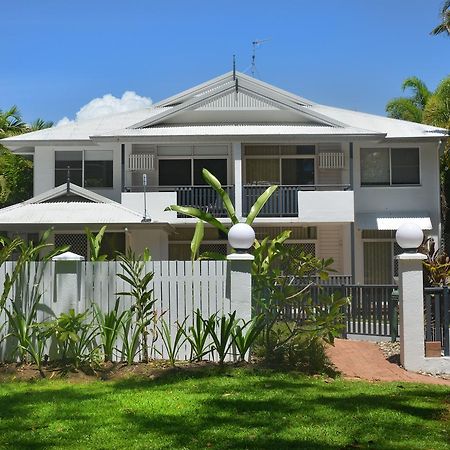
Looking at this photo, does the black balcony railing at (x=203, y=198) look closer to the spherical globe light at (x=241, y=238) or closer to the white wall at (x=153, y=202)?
the white wall at (x=153, y=202)

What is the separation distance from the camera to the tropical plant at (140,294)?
9.88 meters

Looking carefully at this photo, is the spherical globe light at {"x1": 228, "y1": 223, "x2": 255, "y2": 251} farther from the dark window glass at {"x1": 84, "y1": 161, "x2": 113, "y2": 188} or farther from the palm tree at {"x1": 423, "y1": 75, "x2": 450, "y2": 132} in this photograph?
the palm tree at {"x1": 423, "y1": 75, "x2": 450, "y2": 132}

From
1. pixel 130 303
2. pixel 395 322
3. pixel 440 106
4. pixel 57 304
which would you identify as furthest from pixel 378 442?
pixel 440 106

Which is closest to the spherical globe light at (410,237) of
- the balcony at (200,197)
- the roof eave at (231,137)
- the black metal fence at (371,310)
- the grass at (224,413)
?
the grass at (224,413)

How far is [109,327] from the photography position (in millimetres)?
9906

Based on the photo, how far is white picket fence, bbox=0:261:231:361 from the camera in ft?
33.5

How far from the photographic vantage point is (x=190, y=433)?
21.4 ft

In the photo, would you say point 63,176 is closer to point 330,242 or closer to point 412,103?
point 330,242

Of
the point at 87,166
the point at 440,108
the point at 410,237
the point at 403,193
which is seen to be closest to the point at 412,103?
the point at 440,108

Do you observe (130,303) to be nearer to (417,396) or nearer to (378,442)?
(417,396)

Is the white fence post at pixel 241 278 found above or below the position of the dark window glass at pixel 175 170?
below

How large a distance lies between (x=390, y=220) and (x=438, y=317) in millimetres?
13139

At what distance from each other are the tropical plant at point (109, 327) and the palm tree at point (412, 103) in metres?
28.3

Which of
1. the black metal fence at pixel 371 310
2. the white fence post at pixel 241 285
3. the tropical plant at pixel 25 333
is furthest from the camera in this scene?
the black metal fence at pixel 371 310
